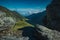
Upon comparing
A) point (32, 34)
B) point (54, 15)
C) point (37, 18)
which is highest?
point (37, 18)

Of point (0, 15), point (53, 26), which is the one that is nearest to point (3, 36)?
point (0, 15)

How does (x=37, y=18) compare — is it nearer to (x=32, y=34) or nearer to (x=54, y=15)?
(x=54, y=15)

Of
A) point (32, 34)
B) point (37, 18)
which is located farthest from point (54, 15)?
point (37, 18)

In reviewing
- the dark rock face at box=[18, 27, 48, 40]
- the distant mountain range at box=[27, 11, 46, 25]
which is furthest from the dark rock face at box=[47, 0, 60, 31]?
the dark rock face at box=[18, 27, 48, 40]

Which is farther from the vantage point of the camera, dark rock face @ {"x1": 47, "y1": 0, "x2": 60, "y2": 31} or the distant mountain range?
the distant mountain range

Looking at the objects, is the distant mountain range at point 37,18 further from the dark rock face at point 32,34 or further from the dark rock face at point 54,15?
the dark rock face at point 32,34

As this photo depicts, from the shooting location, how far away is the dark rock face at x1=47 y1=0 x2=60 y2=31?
1039 inches

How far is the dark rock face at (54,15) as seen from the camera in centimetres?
2639

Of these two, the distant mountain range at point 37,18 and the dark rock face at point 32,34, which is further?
the distant mountain range at point 37,18

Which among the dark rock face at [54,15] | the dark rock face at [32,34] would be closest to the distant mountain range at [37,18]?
the dark rock face at [54,15]

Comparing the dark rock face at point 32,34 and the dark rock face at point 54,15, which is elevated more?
the dark rock face at point 54,15

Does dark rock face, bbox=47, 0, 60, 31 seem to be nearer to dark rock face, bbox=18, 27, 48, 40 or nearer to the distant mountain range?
the distant mountain range

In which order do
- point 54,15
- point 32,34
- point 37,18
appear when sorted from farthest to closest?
point 37,18 < point 54,15 < point 32,34

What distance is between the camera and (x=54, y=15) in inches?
1055
